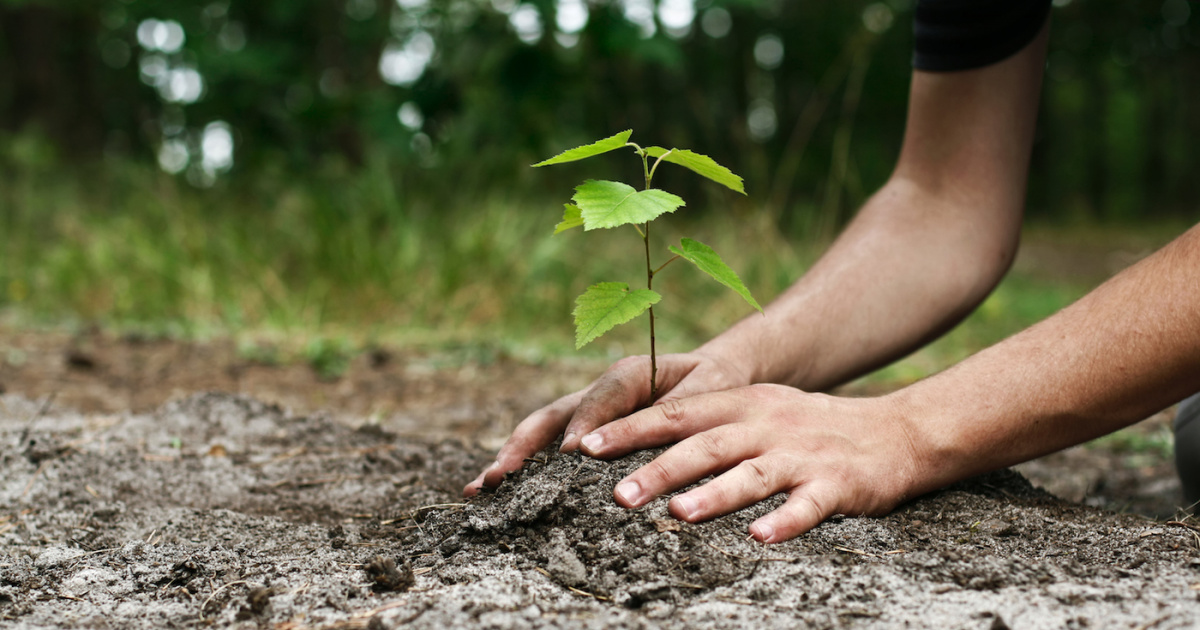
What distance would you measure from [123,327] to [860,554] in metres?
3.73

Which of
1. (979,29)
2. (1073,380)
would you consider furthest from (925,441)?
(979,29)

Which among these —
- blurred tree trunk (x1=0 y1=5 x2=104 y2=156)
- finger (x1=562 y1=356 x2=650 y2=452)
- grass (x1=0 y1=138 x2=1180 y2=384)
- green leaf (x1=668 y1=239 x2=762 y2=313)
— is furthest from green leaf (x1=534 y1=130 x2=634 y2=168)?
blurred tree trunk (x1=0 y1=5 x2=104 y2=156)

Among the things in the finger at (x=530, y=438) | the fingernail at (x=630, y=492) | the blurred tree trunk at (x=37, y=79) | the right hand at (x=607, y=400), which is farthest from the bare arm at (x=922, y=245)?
the blurred tree trunk at (x=37, y=79)

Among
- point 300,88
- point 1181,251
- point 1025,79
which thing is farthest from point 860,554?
point 300,88

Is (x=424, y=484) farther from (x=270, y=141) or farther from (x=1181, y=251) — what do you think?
(x=270, y=141)

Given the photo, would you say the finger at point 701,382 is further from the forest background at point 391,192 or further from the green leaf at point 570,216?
the forest background at point 391,192

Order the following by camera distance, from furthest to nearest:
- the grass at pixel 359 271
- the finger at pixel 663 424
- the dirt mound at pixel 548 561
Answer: the grass at pixel 359 271 < the finger at pixel 663 424 < the dirt mound at pixel 548 561

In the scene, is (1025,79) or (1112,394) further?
(1025,79)

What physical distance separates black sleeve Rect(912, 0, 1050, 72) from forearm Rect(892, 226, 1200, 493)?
0.66 m

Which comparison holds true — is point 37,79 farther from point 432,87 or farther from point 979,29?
point 979,29

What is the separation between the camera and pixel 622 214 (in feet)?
3.52

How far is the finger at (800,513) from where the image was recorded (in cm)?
119

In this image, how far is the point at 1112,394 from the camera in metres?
1.27

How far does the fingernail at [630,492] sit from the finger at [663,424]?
9cm
